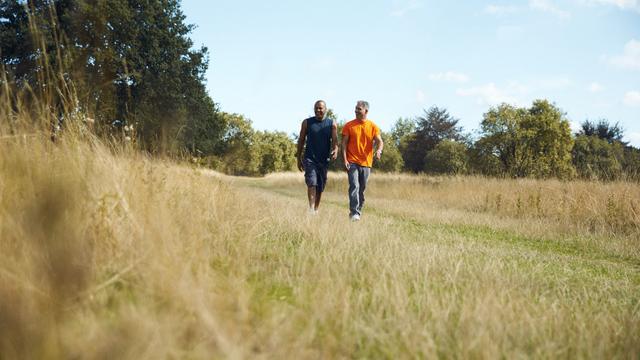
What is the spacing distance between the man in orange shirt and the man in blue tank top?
27 cm

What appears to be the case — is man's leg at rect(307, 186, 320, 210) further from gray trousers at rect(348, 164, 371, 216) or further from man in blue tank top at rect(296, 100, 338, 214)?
gray trousers at rect(348, 164, 371, 216)

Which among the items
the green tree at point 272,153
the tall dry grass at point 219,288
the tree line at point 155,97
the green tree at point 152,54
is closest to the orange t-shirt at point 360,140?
the tree line at point 155,97

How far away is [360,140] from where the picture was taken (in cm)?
845

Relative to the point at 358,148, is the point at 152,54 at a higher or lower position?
higher

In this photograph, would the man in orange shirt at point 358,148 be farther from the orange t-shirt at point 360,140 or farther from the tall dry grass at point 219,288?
the tall dry grass at point 219,288

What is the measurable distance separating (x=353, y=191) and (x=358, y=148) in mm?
820

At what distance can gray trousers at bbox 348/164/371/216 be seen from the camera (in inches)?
328

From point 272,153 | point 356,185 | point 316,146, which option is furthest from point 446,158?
point 316,146

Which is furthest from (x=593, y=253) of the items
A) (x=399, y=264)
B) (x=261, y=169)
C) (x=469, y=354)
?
(x=261, y=169)

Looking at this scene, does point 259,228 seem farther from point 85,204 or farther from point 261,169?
point 261,169

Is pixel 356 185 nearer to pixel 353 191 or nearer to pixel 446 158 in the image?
pixel 353 191

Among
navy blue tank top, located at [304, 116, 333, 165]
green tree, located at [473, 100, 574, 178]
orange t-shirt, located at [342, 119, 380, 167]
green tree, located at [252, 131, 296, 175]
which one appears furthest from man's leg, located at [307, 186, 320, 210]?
green tree, located at [252, 131, 296, 175]

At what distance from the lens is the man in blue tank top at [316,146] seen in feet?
27.5

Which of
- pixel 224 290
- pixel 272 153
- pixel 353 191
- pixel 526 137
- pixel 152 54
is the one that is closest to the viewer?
pixel 224 290
